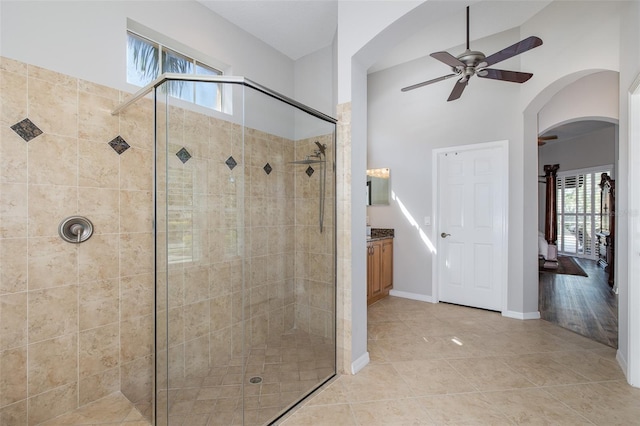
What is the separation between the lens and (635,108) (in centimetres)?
222

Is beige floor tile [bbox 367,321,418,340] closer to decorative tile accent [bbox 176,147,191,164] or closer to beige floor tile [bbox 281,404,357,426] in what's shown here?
beige floor tile [bbox 281,404,357,426]

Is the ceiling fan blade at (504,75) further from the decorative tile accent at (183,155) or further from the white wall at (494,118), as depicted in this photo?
the decorative tile accent at (183,155)

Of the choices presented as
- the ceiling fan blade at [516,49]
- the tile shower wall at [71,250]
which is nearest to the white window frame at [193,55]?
the tile shower wall at [71,250]

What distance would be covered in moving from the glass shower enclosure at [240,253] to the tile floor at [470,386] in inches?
7.9

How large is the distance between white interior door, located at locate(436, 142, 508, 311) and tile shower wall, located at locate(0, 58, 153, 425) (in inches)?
142

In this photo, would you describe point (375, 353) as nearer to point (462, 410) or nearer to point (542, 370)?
point (462, 410)

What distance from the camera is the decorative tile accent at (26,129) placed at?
168 cm

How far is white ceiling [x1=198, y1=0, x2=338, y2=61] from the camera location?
8.66 ft

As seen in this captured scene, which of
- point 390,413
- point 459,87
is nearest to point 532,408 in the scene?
point 390,413

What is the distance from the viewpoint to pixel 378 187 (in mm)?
4641

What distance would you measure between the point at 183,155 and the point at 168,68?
1.12 m

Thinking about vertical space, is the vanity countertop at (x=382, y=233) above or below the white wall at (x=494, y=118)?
below

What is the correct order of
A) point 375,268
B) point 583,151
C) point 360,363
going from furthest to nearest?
point 583,151, point 375,268, point 360,363

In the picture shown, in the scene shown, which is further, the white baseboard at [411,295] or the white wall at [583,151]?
the white wall at [583,151]
